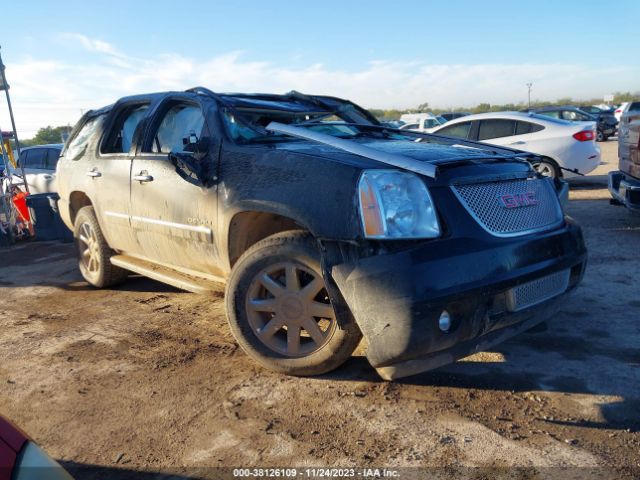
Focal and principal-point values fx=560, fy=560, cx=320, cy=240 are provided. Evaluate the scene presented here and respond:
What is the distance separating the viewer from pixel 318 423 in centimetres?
278

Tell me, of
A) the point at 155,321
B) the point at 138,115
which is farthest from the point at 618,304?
the point at 138,115

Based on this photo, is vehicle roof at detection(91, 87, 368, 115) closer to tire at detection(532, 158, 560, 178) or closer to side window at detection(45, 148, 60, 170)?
tire at detection(532, 158, 560, 178)

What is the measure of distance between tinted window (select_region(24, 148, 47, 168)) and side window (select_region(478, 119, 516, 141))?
8737mm

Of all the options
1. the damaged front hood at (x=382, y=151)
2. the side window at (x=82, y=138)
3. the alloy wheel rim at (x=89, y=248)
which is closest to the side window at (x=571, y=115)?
the side window at (x=82, y=138)

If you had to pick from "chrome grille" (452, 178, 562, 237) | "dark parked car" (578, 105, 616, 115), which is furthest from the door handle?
"dark parked car" (578, 105, 616, 115)

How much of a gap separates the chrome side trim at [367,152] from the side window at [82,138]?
95.4 inches

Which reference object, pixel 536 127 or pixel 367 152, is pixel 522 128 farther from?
pixel 367 152

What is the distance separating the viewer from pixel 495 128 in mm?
10609

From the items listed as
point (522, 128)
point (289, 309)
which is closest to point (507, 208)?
point (289, 309)

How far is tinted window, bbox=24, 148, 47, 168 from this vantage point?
1145cm

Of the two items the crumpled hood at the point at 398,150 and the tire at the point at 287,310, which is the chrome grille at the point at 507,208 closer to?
the crumpled hood at the point at 398,150

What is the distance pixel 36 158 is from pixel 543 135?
10049 millimetres

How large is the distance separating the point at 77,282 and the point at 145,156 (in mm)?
2334

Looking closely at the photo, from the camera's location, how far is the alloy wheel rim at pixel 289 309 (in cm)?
308
